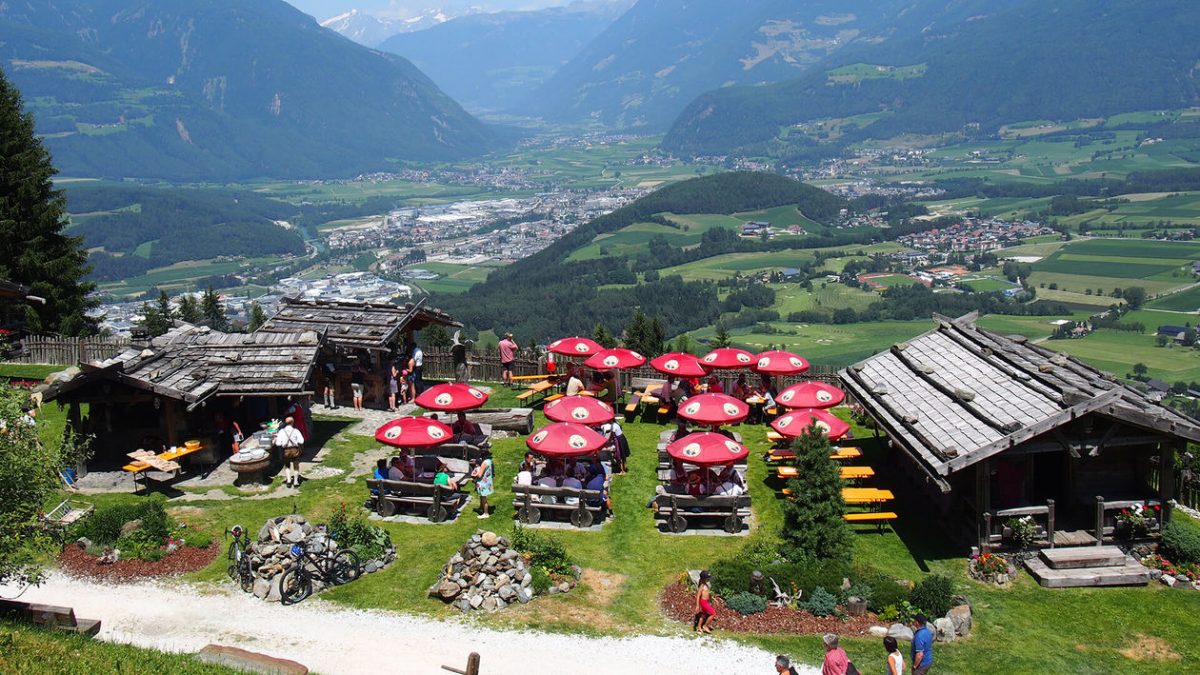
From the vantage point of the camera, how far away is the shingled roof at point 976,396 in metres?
18.8

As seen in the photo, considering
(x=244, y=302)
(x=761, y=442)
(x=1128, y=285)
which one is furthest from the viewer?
(x=244, y=302)

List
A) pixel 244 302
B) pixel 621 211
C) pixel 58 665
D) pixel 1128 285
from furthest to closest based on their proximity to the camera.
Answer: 1. pixel 621 211
2. pixel 244 302
3. pixel 1128 285
4. pixel 58 665

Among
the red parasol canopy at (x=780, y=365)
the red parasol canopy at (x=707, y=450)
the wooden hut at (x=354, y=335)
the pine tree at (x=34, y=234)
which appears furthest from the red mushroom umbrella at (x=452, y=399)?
the pine tree at (x=34, y=234)

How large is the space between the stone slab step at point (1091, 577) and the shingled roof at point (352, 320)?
2062cm

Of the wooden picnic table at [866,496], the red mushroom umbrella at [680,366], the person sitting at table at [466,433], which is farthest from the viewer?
the red mushroom umbrella at [680,366]

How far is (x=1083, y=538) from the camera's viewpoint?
19688 millimetres

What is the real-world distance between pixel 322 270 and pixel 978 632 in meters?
143

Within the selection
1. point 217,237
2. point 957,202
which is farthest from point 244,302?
point 957,202

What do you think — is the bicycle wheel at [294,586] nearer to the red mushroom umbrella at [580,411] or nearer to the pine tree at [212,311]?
the red mushroom umbrella at [580,411]

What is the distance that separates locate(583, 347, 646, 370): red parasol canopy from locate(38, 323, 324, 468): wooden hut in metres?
8.56

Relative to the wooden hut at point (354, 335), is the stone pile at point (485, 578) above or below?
below

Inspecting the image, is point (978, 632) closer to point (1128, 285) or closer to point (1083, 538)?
point (1083, 538)

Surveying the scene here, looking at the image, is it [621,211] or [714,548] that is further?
[621,211]

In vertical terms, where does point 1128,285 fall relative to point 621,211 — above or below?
below
